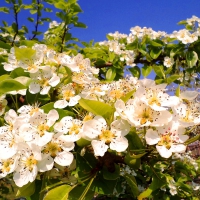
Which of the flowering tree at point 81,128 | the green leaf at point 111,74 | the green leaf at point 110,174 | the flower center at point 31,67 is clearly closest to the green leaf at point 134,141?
the flowering tree at point 81,128

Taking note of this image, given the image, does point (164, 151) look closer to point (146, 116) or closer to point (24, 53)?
point (146, 116)

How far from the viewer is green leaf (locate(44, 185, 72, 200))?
2.76 feet

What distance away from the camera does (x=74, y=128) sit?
0.88 m

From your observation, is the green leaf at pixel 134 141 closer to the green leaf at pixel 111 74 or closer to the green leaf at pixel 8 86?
the green leaf at pixel 8 86

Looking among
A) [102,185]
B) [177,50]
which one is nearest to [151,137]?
[102,185]

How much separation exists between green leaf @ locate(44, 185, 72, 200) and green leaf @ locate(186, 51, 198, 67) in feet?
5.22

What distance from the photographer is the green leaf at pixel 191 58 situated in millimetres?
2195

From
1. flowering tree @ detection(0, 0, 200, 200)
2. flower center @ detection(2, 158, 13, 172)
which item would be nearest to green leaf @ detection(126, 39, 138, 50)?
flowering tree @ detection(0, 0, 200, 200)

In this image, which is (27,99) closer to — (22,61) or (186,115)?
(22,61)

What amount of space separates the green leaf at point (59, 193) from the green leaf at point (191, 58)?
1590 mm

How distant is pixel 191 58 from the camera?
2244 mm

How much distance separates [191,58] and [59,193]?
168cm

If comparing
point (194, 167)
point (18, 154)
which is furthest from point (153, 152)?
point (194, 167)

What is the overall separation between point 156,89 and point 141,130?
12cm
